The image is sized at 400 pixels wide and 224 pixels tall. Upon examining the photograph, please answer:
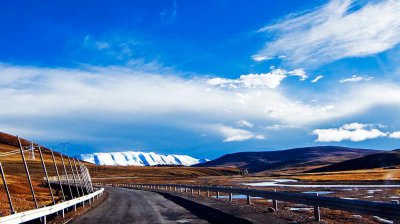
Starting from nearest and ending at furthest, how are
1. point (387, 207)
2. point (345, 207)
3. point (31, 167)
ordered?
point (387, 207), point (345, 207), point (31, 167)

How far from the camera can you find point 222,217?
1845cm

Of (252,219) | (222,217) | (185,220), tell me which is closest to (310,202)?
(252,219)

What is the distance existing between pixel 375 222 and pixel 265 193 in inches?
250

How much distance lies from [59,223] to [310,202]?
988 cm

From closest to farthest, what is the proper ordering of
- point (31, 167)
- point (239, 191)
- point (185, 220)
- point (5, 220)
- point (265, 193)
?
1. point (5, 220)
2. point (185, 220)
3. point (265, 193)
4. point (239, 191)
5. point (31, 167)

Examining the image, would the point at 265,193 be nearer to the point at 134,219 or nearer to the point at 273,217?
the point at 273,217

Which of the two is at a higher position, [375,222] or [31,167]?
[31,167]

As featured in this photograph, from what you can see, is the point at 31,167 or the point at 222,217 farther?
the point at 31,167

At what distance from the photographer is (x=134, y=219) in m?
17.9

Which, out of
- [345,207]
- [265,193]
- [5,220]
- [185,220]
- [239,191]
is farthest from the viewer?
[239,191]

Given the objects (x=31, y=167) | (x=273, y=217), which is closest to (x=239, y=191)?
(x=273, y=217)

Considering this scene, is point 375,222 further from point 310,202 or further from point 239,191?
point 239,191

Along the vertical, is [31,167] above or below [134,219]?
above

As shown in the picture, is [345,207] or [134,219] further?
[134,219]
